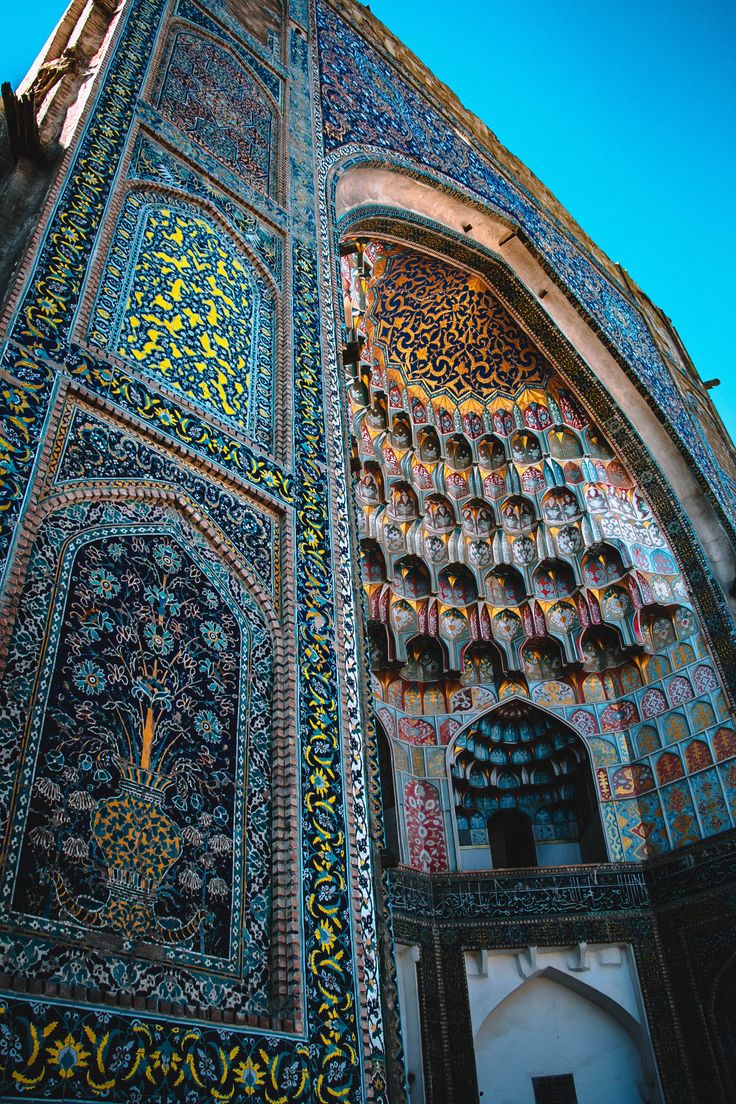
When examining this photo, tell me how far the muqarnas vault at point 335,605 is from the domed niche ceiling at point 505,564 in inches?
1.3

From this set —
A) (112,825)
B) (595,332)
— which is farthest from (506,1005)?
(595,332)

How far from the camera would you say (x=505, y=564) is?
8.11 metres

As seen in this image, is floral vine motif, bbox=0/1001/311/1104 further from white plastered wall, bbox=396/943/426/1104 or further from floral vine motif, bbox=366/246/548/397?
floral vine motif, bbox=366/246/548/397

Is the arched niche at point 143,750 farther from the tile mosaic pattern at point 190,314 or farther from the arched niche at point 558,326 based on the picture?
the arched niche at point 558,326

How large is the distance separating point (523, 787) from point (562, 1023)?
1920mm

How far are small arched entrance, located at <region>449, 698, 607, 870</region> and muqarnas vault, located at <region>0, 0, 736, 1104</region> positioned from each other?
0.12 ft

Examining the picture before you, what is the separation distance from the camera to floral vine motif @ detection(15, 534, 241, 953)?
6.41 feet

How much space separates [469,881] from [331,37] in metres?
7.07

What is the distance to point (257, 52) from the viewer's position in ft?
18.2

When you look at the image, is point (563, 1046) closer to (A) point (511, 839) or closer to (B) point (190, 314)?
(A) point (511, 839)

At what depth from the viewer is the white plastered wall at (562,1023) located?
620 centimetres

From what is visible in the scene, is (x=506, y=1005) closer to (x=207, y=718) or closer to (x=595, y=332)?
(x=207, y=718)

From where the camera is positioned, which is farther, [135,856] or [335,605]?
[335,605]

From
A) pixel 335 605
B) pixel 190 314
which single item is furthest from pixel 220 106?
pixel 335 605
